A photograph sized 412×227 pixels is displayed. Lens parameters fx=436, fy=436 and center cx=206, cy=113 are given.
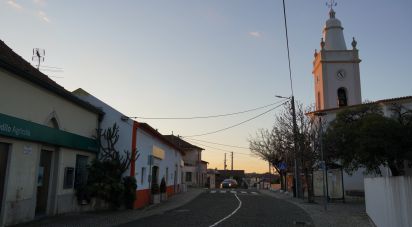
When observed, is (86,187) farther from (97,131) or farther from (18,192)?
(18,192)

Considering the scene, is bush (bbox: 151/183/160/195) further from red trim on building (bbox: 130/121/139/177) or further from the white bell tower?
the white bell tower

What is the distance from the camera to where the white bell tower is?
4809 centimetres

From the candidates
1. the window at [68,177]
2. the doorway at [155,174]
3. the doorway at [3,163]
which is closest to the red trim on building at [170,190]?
the doorway at [155,174]

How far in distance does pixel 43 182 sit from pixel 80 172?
3.14 metres

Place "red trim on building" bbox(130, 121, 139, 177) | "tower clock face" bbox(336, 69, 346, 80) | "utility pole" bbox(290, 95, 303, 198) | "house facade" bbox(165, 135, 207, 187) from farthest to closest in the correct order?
"house facade" bbox(165, 135, 207, 187)
"tower clock face" bbox(336, 69, 346, 80)
"utility pole" bbox(290, 95, 303, 198)
"red trim on building" bbox(130, 121, 139, 177)

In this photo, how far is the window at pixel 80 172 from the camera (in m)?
19.8

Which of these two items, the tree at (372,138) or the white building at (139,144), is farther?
the white building at (139,144)

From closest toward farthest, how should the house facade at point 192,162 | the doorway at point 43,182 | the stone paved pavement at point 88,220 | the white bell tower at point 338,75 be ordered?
the stone paved pavement at point 88,220
the doorway at point 43,182
the white bell tower at point 338,75
the house facade at point 192,162

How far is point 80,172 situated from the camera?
20188mm

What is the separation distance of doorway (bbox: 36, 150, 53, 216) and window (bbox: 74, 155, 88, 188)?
241cm

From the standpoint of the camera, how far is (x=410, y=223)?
860 cm

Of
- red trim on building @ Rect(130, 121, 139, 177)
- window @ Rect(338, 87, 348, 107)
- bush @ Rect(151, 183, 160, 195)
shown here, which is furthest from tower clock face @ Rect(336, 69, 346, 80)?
red trim on building @ Rect(130, 121, 139, 177)

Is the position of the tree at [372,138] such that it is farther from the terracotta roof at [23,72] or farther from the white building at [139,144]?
the terracotta roof at [23,72]

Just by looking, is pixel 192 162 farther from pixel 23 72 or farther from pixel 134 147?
pixel 23 72
